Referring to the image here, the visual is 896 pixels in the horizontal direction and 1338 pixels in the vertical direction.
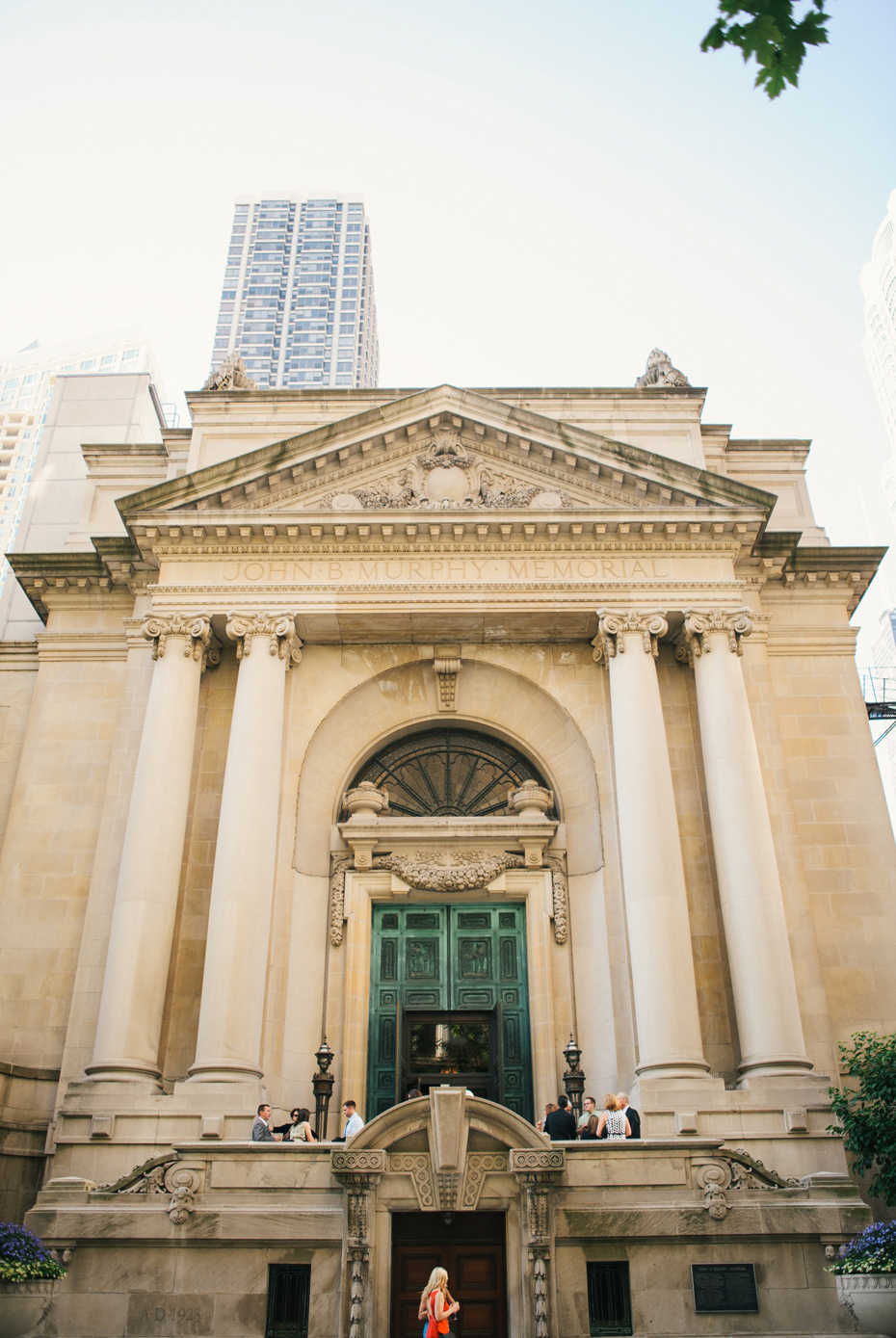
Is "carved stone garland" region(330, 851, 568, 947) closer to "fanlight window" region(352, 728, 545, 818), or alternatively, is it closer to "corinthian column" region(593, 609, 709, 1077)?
"fanlight window" region(352, 728, 545, 818)

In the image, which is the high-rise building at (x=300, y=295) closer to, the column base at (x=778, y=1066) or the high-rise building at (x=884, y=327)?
the high-rise building at (x=884, y=327)

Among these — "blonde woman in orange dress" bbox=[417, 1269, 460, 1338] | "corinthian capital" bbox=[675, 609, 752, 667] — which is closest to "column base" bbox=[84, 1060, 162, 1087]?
"blonde woman in orange dress" bbox=[417, 1269, 460, 1338]

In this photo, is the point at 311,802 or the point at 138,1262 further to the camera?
the point at 311,802

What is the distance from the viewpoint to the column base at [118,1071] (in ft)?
60.9

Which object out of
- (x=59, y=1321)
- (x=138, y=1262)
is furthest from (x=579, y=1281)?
(x=59, y=1321)

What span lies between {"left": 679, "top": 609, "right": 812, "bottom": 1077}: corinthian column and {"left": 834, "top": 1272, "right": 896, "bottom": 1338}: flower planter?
5.93 metres

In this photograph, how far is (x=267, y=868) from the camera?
813 inches

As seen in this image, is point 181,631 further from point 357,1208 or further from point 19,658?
point 357,1208

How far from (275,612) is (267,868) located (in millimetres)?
5595

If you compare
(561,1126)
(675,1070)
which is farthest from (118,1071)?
(675,1070)

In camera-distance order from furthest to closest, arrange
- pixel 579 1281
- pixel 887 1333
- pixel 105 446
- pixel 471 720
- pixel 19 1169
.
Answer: pixel 105 446 < pixel 471 720 < pixel 19 1169 < pixel 579 1281 < pixel 887 1333

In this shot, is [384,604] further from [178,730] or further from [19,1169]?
[19,1169]

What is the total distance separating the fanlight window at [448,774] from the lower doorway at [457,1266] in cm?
1020

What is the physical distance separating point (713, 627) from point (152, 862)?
12.5 meters
